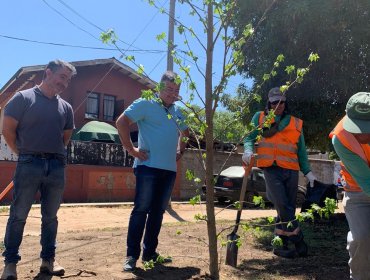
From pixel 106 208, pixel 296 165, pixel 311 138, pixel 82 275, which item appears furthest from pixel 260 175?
pixel 82 275

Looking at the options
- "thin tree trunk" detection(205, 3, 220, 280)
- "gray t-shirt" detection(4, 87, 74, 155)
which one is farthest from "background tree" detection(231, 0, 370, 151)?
"gray t-shirt" detection(4, 87, 74, 155)

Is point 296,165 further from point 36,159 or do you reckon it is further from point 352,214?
point 36,159

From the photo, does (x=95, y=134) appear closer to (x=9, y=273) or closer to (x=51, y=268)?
(x=51, y=268)

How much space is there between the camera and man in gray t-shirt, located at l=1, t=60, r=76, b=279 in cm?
382

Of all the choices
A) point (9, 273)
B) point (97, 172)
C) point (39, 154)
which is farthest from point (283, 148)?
point (97, 172)

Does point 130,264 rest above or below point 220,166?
below

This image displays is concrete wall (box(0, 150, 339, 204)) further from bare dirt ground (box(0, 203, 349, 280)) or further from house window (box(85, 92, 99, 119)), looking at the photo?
bare dirt ground (box(0, 203, 349, 280))

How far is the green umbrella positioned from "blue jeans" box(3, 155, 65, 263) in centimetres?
1546

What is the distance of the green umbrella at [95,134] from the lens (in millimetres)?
19406

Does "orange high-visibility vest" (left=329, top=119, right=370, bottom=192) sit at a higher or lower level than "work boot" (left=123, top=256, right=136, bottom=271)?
higher

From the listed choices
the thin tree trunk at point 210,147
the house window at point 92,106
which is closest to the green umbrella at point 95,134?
the house window at point 92,106

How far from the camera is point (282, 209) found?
16.7 feet

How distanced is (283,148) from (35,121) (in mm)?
2626

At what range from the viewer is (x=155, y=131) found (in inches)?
175
